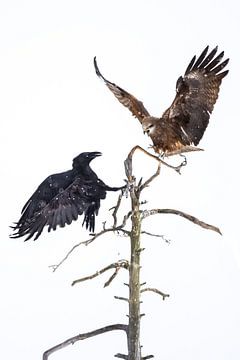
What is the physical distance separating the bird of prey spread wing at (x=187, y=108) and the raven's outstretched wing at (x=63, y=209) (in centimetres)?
54

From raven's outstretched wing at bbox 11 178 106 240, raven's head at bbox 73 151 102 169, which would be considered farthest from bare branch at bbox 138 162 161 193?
raven's head at bbox 73 151 102 169

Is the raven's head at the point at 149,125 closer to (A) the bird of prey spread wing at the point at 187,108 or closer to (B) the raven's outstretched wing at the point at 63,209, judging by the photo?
(A) the bird of prey spread wing at the point at 187,108

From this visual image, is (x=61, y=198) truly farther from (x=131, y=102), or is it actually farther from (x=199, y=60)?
(x=199, y=60)

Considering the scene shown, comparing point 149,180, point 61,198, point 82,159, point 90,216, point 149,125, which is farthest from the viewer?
point 90,216

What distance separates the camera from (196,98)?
14.6 ft

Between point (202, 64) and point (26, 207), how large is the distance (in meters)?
1.40

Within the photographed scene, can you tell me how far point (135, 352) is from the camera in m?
4.64

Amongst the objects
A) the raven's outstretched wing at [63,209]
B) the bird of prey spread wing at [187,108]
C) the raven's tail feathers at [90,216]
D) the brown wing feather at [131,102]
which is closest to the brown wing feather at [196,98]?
the bird of prey spread wing at [187,108]

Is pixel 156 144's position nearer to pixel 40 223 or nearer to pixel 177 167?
pixel 177 167

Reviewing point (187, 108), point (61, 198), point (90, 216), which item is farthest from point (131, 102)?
point (90, 216)

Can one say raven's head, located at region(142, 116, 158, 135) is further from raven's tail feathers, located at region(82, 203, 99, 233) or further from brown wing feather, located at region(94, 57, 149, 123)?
raven's tail feathers, located at region(82, 203, 99, 233)

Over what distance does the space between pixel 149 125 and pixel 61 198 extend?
731 millimetres

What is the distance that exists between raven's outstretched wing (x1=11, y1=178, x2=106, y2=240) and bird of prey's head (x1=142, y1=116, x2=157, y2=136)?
0.54 meters

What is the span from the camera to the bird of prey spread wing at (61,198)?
15.0 feet
